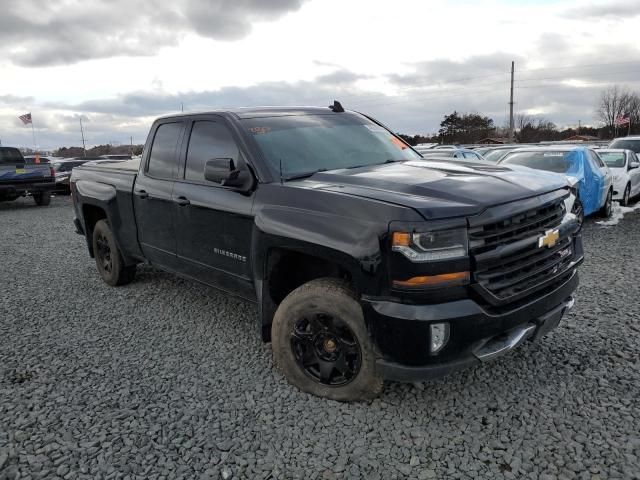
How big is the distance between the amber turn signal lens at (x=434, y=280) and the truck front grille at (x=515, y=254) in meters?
0.09

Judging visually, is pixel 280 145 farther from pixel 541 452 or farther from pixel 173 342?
pixel 541 452

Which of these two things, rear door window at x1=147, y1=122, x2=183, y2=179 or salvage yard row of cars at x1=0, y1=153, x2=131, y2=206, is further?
salvage yard row of cars at x1=0, y1=153, x2=131, y2=206

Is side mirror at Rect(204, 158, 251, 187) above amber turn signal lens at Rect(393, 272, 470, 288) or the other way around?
above

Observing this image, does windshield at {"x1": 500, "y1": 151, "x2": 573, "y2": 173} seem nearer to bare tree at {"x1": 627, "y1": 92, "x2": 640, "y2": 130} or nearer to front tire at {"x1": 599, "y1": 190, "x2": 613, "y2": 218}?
front tire at {"x1": 599, "y1": 190, "x2": 613, "y2": 218}

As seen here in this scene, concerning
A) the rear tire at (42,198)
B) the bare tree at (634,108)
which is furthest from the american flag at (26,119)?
the bare tree at (634,108)

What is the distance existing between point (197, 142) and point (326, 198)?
1.69 metres

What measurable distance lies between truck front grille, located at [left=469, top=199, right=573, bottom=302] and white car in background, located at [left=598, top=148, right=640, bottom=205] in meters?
9.40

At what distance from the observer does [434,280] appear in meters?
2.59

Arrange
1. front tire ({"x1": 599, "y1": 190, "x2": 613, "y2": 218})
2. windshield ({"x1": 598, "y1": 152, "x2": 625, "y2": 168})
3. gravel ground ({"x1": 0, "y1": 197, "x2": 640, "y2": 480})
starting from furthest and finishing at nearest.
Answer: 1. windshield ({"x1": 598, "y1": 152, "x2": 625, "y2": 168})
2. front tire ({"x1": 599, "y1": 190, "x2": 613, "y2": 218})
3. gravel ground ({"x1": 0, "y1": 197, "x2": 640, "y2": 480})

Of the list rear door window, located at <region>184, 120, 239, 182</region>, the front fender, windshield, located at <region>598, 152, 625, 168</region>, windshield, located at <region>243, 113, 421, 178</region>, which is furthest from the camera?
windshield, located at <region>598, 152, 625, 168</region>

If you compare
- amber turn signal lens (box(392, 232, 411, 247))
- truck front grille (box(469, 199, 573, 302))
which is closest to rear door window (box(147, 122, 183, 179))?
amber turn signal lens (box(392, 232, 411, 247))

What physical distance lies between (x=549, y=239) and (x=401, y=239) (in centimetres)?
108

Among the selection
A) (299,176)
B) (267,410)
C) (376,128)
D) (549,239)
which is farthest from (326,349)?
(376,128)

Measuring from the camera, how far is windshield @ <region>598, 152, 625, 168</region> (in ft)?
38.2
